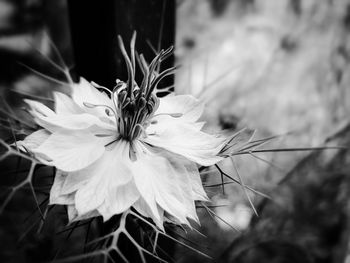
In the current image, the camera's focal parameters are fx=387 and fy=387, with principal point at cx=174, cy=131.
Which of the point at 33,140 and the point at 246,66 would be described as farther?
the point at 246,66

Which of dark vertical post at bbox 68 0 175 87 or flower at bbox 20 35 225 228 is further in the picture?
dark vertical post at bbox 68 0 175 87

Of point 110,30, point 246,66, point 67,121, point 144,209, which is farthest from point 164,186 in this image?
point 246,66

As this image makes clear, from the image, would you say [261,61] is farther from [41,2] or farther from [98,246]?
[98,246]

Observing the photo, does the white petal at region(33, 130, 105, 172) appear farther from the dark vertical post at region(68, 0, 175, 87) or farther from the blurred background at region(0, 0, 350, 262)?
the blurred background at region(0, 0, 350, 262)

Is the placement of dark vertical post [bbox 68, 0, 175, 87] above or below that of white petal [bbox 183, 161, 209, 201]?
above

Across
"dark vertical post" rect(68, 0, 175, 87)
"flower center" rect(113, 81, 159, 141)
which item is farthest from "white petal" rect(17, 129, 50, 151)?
"dark vertical post" rect(68, 0, 175, 87)

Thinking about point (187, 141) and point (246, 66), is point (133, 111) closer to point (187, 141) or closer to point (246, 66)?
point (187, 141)

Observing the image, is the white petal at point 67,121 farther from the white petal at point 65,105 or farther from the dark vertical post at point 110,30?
the dark vertical post at point 110,30
